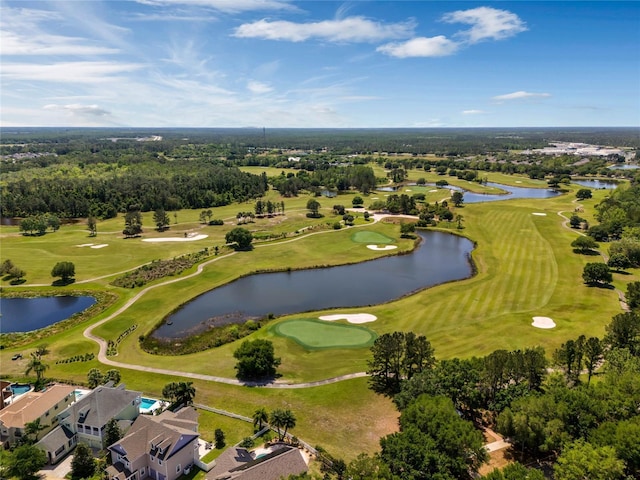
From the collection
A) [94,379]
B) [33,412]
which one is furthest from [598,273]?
[33,412]

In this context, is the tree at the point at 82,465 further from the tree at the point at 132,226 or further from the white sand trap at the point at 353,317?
the tree at the point at 132,226

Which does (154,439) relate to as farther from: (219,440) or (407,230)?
(407,230)

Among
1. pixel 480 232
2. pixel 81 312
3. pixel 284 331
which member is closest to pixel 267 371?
pixel 284 331

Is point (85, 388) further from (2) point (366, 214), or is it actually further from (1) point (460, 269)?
(2) point (366, 214)

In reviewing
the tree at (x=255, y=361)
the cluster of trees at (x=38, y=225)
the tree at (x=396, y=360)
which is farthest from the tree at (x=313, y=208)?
the tree at (x=396, y=360)

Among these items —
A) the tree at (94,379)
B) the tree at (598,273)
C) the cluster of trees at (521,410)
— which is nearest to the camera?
the cluster of trees at (521,410)
